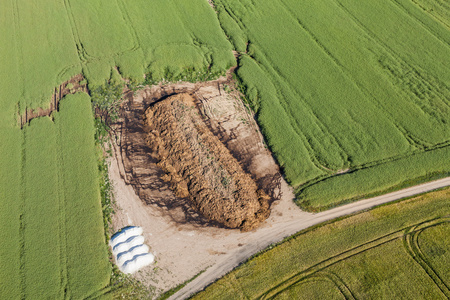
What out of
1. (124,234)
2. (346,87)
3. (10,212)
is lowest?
(124,234)

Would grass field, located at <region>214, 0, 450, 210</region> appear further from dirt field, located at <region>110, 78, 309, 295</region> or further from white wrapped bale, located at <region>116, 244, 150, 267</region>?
white wrapped bale, located at <region>116, 244, 150, 267</region>

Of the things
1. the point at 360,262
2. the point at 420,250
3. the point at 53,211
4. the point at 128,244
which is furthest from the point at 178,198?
the point at 420,250

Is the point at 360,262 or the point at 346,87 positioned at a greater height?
the point at 346,87

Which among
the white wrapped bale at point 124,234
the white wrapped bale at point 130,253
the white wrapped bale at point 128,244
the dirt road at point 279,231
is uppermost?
the white wrapped bale at point 124,234

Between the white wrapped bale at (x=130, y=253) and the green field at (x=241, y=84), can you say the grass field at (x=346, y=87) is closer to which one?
the green field at (x=241, y=84)

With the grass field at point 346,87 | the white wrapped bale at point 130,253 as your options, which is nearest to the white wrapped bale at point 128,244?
the white wrapped bale at point 130,253

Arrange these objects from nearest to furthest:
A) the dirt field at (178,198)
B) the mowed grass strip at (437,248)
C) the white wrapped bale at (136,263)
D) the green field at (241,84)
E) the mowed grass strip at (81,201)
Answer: the mowed grass strip at (81,201), the white wrapped bale at (136,263), the dirt field at (178,198), the mowed grass strip at (437,248), the green field at (241,84)

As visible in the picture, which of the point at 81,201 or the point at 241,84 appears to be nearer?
the point at 81,201

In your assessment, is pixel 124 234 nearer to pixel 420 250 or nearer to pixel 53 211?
pixel 53 211
